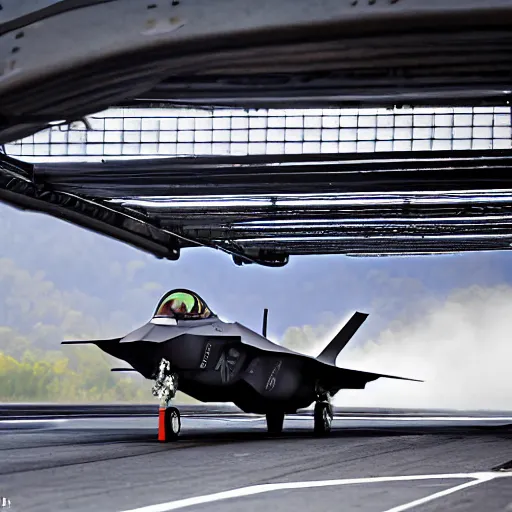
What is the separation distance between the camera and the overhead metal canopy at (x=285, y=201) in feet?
54.2

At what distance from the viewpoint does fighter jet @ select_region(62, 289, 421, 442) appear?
1480 cm

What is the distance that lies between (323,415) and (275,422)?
0.91 metres

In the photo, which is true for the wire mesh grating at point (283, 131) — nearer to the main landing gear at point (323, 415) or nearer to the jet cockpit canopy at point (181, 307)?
the jet cockpit canopy at point (181, 307)

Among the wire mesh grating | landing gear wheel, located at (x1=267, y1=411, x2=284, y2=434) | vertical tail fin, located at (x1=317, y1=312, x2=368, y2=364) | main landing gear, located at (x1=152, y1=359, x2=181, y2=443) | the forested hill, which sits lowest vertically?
landing gear wheel, located at (x1=267, y1=411, x2=284, y2=434)

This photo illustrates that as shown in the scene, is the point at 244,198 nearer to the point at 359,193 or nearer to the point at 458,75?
the point at 359,193

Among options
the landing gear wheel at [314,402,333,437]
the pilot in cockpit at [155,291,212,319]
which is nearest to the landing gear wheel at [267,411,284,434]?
the landing gear wheel at [314,402,333,437]

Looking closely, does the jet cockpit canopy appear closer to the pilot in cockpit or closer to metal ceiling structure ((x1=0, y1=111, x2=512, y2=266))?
the pilot in cockpit

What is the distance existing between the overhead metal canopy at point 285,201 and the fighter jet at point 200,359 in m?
2.70

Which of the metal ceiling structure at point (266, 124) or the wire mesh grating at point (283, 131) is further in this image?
the wire mesh grating at point (283, 131)

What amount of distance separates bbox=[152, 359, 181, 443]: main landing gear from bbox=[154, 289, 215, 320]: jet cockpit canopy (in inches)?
30.1

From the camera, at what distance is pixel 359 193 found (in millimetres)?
19594

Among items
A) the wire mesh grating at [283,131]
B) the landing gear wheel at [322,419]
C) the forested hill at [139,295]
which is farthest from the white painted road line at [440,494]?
the forested hill at [139,295]

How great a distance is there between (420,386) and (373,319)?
3.00m

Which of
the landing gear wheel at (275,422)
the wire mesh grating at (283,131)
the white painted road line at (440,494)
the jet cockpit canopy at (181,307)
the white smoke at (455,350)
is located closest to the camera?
the white painted road line at (440,494)
